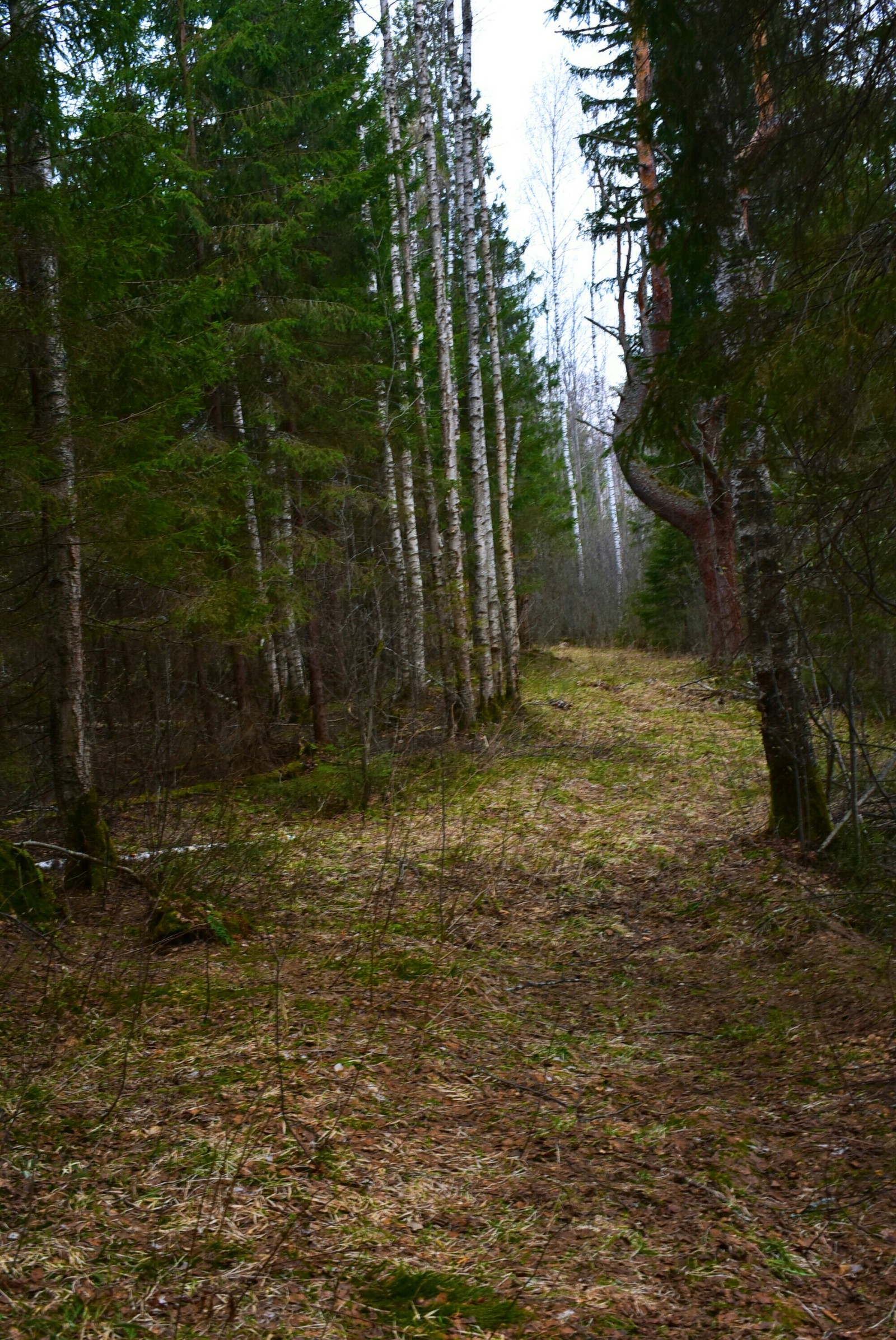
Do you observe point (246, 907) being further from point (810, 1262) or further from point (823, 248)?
point (823, 248)

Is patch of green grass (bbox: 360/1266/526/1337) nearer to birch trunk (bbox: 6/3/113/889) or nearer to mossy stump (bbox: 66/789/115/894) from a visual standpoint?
birch trunk (bbox: 6/3/113/889)

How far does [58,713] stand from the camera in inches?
263

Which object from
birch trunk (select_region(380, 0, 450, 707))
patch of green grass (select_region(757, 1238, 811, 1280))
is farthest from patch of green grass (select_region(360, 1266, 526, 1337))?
birch trunk (select_region(380, 0, 450, 707))

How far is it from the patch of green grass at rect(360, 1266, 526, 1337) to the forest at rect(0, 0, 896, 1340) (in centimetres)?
2

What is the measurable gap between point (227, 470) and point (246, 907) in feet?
16.3

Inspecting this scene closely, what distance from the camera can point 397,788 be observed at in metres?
10.0

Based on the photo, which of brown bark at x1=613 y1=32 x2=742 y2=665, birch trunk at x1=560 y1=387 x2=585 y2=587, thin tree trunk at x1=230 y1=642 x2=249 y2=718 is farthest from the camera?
birch trunk at x1=560 y1=387 x2=585 y2=587

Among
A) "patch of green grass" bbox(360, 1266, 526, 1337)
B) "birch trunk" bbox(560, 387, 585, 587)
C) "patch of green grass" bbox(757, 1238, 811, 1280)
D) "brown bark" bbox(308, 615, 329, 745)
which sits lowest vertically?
"patch of green grass" bbox(757, 1238, 811, 1280)

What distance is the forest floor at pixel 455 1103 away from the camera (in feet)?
9.37

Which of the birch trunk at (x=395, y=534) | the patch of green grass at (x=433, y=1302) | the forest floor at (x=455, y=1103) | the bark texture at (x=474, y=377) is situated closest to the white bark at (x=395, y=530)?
the birch trunk at (x=395, y=534)

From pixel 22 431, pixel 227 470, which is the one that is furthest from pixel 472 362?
pixel 22 431

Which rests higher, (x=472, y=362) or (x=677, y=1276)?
(x=472, y=362)

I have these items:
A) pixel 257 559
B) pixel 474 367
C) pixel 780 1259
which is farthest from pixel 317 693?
pixel 780 1259

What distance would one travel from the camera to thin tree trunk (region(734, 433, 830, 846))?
22.7 feet
